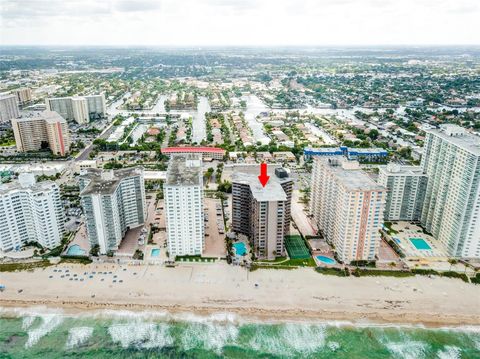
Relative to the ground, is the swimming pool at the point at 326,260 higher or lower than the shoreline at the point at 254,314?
higher

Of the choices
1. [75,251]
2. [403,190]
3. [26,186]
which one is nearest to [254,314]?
[75,251]

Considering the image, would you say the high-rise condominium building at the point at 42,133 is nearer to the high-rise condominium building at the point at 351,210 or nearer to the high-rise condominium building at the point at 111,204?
the high-rise condominium building at the point at 111,204

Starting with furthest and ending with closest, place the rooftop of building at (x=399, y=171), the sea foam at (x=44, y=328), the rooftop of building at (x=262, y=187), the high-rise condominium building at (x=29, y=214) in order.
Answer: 1. the rooftop of building at (x=399, y=171)
2. the high-rise condominium building at (x=29, y=214)
3. the rooftop of building at (x=262, y=187)
4. the sea foam at (x=44, y=328)

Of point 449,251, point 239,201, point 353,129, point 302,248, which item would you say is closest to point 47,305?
point 239,201

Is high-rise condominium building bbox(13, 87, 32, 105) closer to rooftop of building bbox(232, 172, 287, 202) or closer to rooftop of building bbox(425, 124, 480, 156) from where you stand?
rooftop of building bbox(232, 172, 287, 202)

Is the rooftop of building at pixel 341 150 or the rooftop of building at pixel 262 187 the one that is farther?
the rooftop of building at pixel 341 150

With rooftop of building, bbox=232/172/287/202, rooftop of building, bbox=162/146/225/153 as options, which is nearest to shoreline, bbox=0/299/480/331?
rooftop of building, bbox=232/172/287/202

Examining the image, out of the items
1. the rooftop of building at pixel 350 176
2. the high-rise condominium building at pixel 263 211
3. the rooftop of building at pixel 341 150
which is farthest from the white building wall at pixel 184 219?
the rooftop of building at pixel 341 150

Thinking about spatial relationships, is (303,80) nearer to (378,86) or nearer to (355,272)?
(378,86)
